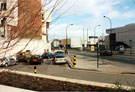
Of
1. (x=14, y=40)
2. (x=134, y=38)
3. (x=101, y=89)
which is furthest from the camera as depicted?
(x=134, y=38)

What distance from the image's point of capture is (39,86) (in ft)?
16.5

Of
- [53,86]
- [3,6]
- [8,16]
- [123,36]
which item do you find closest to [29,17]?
[8,16]

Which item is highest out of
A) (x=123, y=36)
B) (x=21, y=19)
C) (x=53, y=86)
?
(x=123, y=36)

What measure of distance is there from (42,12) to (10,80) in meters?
4.01

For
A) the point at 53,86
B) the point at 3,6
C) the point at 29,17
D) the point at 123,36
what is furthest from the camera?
the point at 123,36

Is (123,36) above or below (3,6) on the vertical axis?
above

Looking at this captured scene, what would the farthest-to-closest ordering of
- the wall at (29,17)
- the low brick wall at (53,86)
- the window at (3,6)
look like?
1. the low brick wall at (53,86)
2. the wall at (29,17)
3. the window at (3,6)

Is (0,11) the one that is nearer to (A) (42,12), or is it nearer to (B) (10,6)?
(B) (10,6)

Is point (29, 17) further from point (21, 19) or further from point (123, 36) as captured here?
point (123, 36)

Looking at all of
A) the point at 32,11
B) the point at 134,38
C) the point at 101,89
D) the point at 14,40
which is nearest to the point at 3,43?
the point at 14,40

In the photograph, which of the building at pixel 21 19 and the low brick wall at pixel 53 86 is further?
the low brick wall at pixel 53 86

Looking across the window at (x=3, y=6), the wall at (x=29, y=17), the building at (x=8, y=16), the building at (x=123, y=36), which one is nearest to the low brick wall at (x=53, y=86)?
the building at (x=8, y=16)

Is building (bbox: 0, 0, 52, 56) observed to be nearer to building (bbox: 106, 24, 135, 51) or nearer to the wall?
the wall

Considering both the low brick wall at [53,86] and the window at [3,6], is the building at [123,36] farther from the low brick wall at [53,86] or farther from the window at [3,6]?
the window at [3,6]
